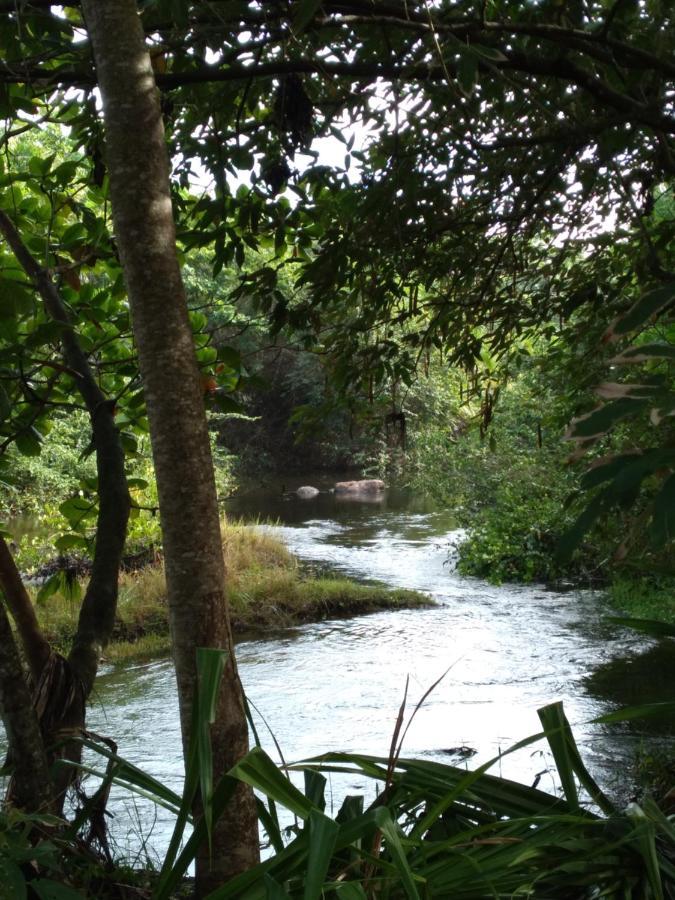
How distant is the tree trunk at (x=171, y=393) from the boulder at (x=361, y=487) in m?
19.7

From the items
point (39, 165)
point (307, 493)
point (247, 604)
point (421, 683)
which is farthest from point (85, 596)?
point (307, 493)

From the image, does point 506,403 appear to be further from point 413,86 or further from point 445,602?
point 413,86

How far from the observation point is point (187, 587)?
5.22ft

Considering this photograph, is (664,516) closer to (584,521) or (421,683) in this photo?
(584,521)

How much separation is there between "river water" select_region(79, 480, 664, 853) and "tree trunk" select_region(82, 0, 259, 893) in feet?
7.28

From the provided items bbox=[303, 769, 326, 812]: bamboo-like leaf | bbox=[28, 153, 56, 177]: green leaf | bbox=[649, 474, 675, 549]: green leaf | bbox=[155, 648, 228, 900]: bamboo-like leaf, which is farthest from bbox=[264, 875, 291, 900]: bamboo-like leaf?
bbox=[28, 153, 56, 177]: green leaf

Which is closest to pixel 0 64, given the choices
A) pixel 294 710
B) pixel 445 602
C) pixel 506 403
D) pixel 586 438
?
pixel 586 438

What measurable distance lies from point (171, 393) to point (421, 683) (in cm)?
586

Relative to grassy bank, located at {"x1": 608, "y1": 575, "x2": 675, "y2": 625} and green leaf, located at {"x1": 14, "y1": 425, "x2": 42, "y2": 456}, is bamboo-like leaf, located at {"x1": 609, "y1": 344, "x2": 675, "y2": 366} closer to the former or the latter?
green leaf, located at {"x1": 14, "y1": 425, "x2": 42, "y2": 456}

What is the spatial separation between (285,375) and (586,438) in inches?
1001

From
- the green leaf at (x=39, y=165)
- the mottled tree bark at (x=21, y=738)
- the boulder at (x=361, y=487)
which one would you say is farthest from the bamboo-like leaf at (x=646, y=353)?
the boulder at (x=361, y=487)

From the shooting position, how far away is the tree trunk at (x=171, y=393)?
5.22 feet

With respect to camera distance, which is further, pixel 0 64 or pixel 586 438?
pixel 0 64

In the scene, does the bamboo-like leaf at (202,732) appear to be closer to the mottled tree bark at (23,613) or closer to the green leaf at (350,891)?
the green leaf at (350,891)
